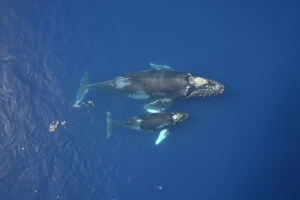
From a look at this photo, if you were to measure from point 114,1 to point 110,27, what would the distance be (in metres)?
1.51

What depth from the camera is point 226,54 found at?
1872cm

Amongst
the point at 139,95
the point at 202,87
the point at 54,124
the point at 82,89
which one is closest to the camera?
the point at 54,124

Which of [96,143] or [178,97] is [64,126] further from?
[178,97]

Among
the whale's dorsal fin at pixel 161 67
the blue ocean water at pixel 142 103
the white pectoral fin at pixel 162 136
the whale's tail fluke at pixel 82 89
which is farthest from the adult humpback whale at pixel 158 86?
the white pectoral fin at pixel 162 136

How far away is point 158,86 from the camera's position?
16.5m

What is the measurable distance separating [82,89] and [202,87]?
5771mm

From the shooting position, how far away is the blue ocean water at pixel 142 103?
1636cm

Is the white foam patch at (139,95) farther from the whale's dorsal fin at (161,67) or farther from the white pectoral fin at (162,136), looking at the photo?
the white pectoral fin at (162,136)

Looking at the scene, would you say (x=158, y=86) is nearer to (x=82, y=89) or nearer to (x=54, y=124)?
(x=82, y=89)

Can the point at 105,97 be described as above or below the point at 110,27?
below

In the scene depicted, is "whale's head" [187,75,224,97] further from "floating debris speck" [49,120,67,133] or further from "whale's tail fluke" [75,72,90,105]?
"floating debris speck" [49,120,67,133]

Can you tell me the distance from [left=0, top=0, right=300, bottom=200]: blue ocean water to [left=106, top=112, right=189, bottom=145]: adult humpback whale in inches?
20.7

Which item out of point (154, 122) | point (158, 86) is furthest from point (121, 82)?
point (154, 122)

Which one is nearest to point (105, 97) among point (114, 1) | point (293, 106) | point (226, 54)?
point (114, 1)
